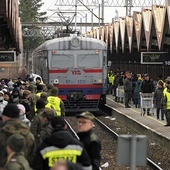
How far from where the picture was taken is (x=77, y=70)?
2759cm

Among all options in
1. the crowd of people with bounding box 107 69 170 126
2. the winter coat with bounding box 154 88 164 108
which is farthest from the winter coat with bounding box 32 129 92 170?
the winter coat with bounding box 154 88 164 108

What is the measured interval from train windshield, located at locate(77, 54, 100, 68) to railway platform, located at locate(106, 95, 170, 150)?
7.33 ft

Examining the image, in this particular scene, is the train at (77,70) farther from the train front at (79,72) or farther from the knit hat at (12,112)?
the knit hat at (12,112)

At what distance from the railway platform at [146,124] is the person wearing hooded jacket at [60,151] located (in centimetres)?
1062

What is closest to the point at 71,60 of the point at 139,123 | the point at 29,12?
the point at 139,123

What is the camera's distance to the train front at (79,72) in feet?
90.2

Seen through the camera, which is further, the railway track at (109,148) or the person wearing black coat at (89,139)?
the railway track at (109,148)

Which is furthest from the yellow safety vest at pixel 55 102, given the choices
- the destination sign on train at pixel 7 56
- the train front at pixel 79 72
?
the destination sign on train at pixel 7 56

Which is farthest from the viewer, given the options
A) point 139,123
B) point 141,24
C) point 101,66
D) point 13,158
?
point 141,24

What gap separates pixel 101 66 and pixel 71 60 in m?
1.26

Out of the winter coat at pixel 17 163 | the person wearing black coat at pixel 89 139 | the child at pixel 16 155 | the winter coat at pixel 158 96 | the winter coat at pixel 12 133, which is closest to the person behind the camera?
the winter coat at pixel 17 163

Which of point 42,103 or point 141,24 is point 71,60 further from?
point 42,103

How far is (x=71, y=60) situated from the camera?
90.9 feet

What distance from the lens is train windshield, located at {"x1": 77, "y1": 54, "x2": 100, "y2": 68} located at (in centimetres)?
2766
